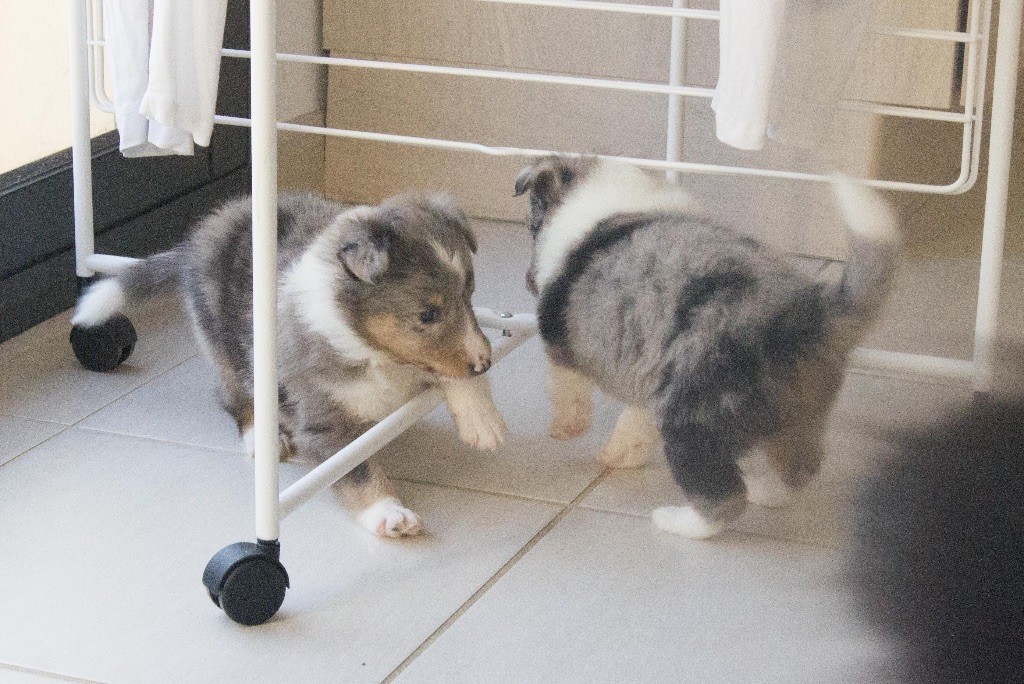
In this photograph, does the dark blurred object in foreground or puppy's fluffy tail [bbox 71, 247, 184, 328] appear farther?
puppy's fluffy tail [bbox 71, 247, 184, 328]

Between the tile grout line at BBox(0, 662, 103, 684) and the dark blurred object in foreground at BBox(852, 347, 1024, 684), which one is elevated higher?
the dark blurred object in foreground at BBox(852, 347, 1024, 684)

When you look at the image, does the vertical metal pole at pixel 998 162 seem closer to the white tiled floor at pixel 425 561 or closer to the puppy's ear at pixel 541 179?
the white tiled floor at pixel 425 561

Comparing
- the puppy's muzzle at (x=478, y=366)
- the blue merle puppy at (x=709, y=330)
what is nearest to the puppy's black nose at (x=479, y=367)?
the puppy's muzzle at (x=478, y=366)

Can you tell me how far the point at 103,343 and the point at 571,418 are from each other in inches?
33.4

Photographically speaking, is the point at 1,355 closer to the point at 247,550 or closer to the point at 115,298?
the point at 115,298

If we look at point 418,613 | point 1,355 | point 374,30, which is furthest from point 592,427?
point 374,30

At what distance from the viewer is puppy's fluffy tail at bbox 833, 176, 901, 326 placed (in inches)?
61.7

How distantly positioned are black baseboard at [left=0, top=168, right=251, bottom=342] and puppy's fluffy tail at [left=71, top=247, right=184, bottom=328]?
1.07 feet

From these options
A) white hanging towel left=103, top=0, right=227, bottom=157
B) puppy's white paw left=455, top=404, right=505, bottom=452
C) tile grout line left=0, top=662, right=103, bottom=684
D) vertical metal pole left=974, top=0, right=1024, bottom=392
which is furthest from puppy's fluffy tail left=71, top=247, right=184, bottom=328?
vertical metal pole left=974, top=0, right=1024, bottom=392

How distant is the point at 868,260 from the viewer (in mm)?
1565

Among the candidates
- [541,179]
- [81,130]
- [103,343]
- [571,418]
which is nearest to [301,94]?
[81,130]

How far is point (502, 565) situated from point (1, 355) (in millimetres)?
1103

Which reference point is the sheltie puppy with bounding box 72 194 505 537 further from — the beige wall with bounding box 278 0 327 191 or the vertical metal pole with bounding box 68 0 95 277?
the beige wall with bounding box 278 0 327 191

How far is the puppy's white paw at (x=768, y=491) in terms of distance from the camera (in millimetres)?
1769
